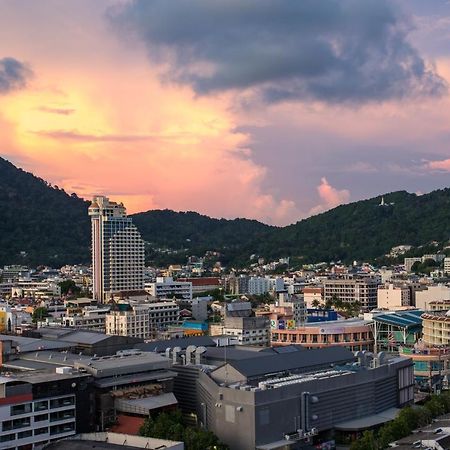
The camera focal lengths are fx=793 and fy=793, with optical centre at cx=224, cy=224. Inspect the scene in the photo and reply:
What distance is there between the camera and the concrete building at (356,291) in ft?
319

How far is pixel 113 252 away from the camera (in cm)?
10106

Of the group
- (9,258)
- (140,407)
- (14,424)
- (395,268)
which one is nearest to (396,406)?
(140,407)

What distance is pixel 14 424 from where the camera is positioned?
29.2 metres

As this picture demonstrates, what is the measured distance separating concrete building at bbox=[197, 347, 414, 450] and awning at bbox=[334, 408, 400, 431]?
0.14 ft

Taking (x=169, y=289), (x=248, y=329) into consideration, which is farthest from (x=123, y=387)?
(x=169, y=289)

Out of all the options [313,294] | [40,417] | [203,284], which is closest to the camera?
[40,417]

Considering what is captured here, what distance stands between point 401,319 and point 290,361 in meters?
30.3

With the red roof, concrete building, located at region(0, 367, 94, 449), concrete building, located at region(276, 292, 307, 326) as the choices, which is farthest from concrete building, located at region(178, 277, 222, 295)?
concrete building, located at region(0, 367, 94, 449)

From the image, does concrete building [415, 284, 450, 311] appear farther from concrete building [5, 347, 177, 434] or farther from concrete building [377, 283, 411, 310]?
concrete building [5, 347, 177, 434]

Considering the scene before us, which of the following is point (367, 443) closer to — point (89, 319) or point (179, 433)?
point (179, 433)

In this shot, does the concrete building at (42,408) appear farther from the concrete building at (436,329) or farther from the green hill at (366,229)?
the green hill at (366,229)

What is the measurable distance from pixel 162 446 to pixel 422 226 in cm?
13833

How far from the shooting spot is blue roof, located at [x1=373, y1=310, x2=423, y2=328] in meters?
63.4

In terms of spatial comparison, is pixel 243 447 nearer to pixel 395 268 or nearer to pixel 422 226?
pixel 395 268
